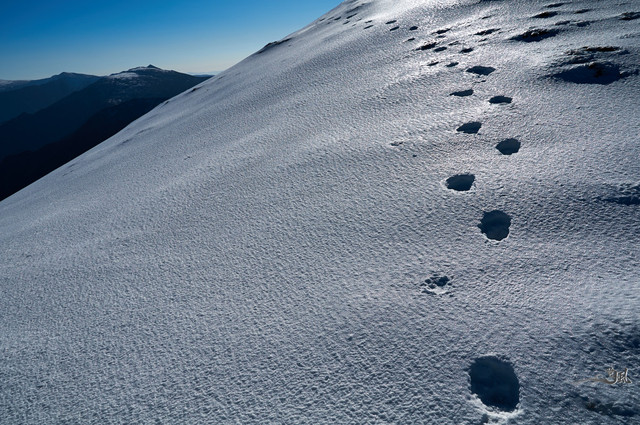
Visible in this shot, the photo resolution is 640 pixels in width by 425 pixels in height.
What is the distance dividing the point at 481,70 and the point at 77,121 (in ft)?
262

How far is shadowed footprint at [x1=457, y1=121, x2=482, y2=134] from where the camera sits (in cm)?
218

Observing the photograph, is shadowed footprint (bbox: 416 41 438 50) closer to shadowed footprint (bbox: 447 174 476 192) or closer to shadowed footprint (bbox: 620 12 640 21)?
shadowed footprint (bbox: 620 12 640 21)

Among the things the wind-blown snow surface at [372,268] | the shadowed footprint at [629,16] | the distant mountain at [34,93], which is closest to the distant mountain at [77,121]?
the distant mountain at [34,93]

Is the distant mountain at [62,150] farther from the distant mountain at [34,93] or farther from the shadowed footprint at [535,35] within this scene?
the distant mountain at [34,93]

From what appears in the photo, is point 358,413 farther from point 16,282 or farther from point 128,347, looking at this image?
point 16,282

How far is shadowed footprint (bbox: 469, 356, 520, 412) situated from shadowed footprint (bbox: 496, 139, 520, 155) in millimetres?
1303

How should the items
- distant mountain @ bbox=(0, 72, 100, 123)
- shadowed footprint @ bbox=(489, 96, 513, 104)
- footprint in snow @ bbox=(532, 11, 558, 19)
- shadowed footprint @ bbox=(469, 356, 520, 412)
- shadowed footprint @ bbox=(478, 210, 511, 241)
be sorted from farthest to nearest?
distant mountain @ bbox=(0, 72, 100, 123), footprint in snow @ bbox=(532, 11, 558, 19), shadowed footprint @ bbox=(489, 96, 513, 104), shadowed footprint @ bbox=(478, 210, 511, 241), shadowed footprint @ bbox=(469, 356, 520, 412)

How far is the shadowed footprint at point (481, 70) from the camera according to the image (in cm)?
293

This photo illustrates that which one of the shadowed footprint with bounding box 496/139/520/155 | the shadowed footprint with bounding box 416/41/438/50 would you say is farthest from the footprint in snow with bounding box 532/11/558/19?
the shadowed footprint with bounding box 496/139/520/155

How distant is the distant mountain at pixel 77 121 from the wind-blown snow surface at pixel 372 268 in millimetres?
54264

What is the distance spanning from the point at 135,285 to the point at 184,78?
268ft

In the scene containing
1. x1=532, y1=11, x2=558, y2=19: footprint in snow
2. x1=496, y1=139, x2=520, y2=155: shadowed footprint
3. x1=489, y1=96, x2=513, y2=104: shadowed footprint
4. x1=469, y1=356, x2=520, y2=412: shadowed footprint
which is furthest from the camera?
x1=532, y1=11, x2=558, y2=19: footprint in snow

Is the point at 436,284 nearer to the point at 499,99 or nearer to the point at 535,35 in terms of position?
the point at 499,99

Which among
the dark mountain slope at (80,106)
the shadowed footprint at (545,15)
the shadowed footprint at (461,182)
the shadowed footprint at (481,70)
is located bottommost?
the shadowed footprint at (461,182)
